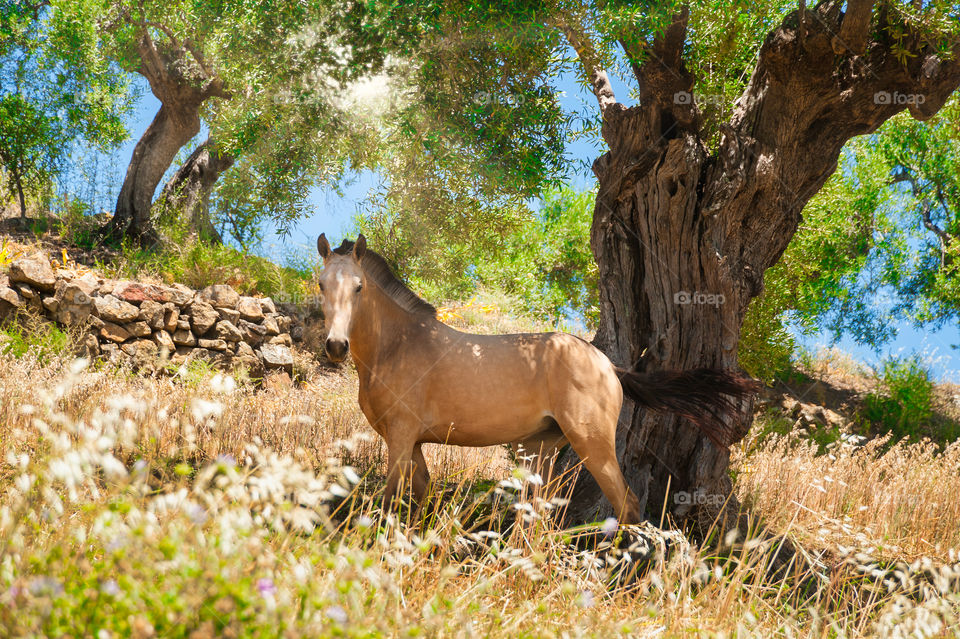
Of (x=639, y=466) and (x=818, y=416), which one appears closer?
(x=639, y=466)

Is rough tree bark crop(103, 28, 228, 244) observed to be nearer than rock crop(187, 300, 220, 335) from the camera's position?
No

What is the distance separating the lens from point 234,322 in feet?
32.1

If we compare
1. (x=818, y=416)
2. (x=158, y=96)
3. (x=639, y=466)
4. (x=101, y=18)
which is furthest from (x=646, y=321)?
(x=101, y=18)

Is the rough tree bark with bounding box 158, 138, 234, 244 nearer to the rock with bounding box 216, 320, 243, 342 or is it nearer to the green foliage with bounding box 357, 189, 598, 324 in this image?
the green foliage with bounding box 357, 189, 598, 324

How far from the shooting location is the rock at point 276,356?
970cm

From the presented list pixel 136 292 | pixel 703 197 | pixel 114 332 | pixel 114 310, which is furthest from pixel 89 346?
pixel 703 197

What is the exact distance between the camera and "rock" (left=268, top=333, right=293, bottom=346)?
33.2 ft

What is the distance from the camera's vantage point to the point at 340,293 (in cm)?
371

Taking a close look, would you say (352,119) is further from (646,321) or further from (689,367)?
(689,367)

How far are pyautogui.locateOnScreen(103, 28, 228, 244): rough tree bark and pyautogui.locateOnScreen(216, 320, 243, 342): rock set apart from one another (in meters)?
4.82

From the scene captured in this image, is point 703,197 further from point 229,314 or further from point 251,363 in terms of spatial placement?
point 229,314

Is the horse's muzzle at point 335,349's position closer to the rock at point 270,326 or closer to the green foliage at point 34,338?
the green foliage at point 34,338

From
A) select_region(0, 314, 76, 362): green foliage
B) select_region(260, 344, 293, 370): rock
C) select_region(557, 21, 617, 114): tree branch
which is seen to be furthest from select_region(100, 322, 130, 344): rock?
select_region(557, 21, 617, 114): tree branch

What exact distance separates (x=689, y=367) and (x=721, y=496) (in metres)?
1.23
